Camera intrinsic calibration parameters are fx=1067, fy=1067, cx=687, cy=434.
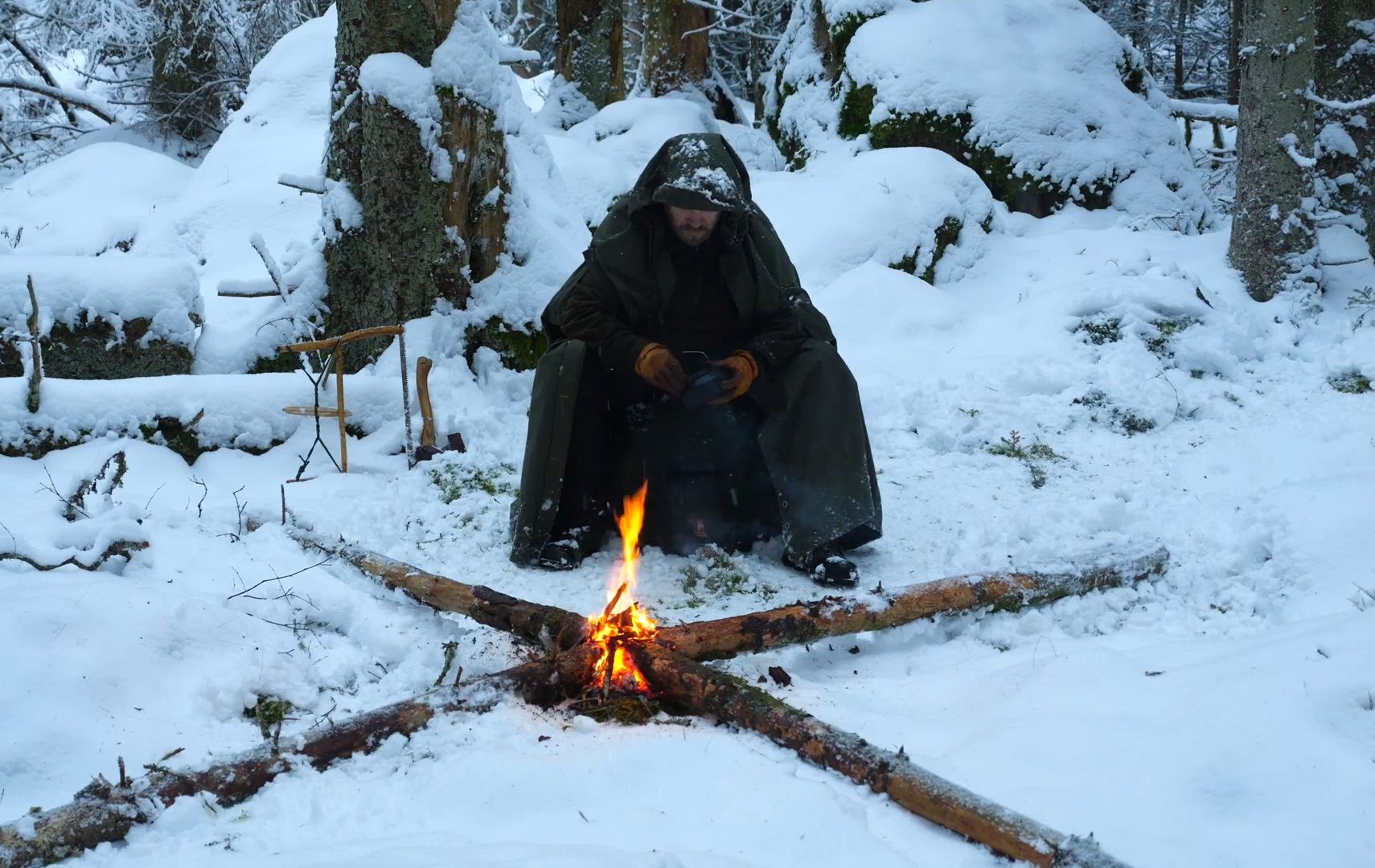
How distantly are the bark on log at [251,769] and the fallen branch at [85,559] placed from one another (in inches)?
55.1

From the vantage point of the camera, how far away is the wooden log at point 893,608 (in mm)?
3258

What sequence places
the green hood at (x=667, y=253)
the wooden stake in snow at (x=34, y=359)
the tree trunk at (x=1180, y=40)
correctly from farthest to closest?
the tree trunk at (x=1180, y=40) → the wooden stake in snow at (x=34, y=359) → the green hood at (x=667, y=253)

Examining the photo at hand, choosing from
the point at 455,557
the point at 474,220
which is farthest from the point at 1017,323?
the point at 455,557

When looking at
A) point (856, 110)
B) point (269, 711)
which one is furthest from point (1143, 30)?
point (269, 711)

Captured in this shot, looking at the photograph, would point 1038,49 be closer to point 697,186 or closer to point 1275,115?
point 1275,115

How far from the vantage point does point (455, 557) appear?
4457mm

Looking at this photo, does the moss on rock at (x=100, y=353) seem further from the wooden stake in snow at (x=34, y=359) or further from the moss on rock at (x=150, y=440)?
the moss on rock at (x=150, y=440)

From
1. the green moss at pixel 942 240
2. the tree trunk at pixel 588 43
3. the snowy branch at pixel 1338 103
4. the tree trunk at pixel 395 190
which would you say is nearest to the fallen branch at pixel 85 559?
the tree trunk at pixel 395 190

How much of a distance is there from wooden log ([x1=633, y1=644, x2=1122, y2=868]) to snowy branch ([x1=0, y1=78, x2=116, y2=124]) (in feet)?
39.7

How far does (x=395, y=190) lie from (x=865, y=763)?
4854 mm

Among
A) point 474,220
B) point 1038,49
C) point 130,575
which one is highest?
point 1038,49

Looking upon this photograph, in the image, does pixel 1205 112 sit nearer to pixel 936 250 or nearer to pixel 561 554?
pixel 936 250

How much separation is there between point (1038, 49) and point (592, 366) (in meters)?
7.70

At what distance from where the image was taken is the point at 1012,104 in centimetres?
954
